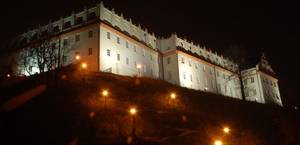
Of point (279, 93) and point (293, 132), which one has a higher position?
point (279, 93)

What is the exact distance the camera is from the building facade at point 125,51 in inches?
2376

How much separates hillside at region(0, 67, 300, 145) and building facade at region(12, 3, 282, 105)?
10.1 m

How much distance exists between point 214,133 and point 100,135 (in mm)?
15236

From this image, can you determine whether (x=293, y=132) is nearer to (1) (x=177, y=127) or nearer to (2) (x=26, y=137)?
(1) (x=177, y=127)

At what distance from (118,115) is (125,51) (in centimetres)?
2780

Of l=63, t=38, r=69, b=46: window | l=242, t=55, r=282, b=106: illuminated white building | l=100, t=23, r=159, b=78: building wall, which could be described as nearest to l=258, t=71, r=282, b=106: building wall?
l=242, t=55, r=282, b=106: illuminated white building

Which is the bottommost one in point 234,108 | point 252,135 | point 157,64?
point 252,135

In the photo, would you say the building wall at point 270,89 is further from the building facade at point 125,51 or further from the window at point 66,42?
the window at point 66,42

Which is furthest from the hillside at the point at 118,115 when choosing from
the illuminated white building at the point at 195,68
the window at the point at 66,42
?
the illuminated white building at the point at 195,68

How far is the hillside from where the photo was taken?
3459 centimetres

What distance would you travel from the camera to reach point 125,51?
65312mm

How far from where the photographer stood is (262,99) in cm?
9188

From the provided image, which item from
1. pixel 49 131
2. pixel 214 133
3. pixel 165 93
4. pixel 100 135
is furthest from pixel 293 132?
pixel 49 131

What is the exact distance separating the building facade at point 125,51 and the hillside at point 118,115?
10127mm
